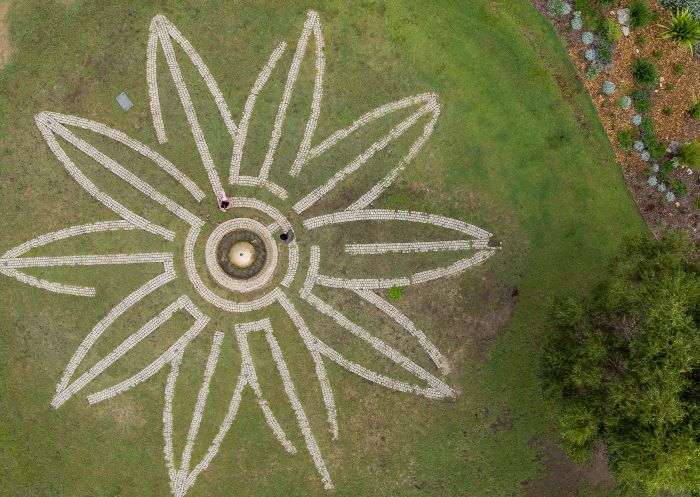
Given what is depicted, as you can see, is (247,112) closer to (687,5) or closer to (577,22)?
(577,22)

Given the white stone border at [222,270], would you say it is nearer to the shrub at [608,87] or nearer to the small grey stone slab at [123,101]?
the small grey stone slab at [123,101]

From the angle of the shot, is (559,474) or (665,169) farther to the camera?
(665,169)

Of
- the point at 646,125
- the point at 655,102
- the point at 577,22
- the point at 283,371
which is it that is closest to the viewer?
the point at 283,371

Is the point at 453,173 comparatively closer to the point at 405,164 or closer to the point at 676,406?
the point at 405,164

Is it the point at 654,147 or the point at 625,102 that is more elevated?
the point at 625,102

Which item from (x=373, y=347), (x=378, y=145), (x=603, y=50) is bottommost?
(x=373, y=347)

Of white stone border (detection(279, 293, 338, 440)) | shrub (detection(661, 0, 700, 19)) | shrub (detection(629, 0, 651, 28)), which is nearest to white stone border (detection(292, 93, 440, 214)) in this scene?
white stone border (detection(279, 293, 338, 440))

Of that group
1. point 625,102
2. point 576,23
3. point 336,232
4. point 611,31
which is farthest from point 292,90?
point 625,102

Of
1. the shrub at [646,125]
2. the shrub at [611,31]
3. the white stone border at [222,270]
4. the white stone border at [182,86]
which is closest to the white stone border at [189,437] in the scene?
the white stone border at [222,270]
